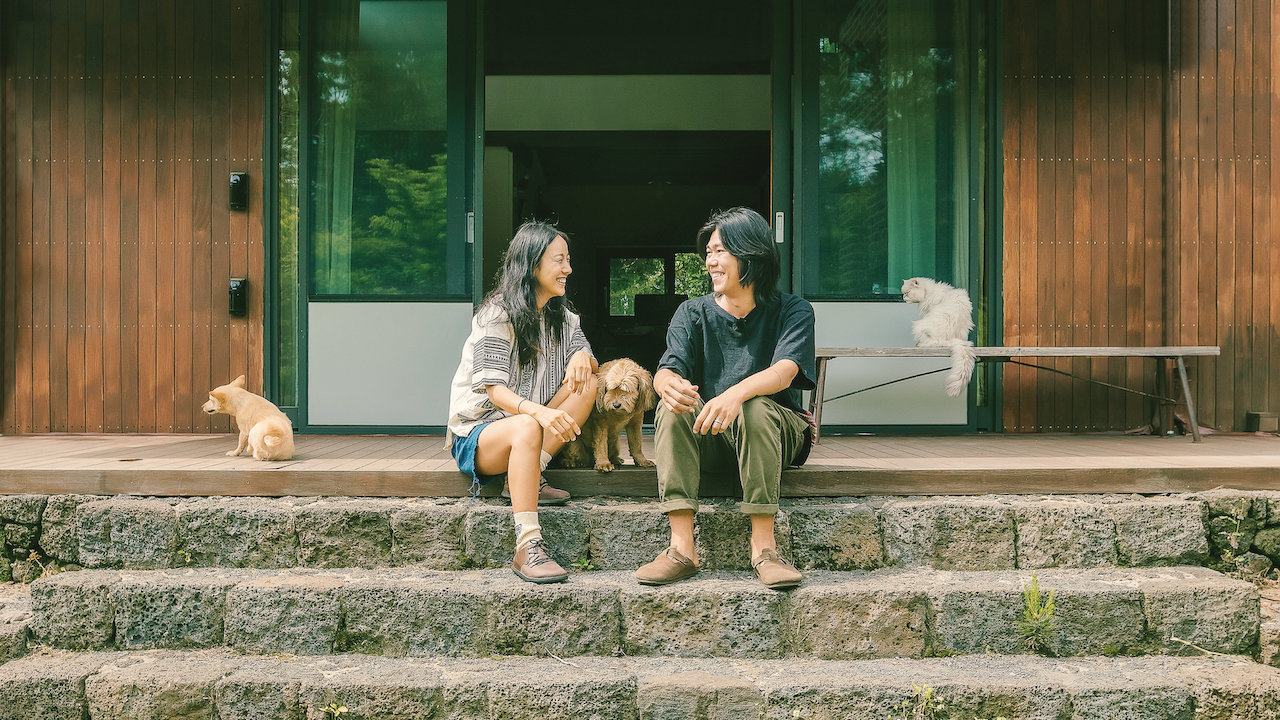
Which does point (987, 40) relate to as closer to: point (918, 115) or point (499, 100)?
point (918, 115)

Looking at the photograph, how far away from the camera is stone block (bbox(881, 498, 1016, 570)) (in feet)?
9.02

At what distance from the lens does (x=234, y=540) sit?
2771mm

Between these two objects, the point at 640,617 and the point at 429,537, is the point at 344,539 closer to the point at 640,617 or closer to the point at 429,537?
the point at 429,537

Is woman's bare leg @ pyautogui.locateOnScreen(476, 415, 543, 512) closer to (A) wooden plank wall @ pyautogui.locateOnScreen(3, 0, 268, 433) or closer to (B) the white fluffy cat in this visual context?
(B) the white fluffy cat

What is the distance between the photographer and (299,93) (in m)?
4.63

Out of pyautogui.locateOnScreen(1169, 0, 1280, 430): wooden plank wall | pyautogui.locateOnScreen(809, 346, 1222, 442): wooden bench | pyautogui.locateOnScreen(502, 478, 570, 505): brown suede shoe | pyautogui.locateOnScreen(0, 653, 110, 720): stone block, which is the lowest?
pyautogui.locateOnScreen(0, 653, 110, 720): stone block

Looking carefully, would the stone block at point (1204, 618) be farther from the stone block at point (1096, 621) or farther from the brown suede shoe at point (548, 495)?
the brown suede shoe at point (548, 495)

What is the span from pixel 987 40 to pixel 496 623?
4472 millimetres

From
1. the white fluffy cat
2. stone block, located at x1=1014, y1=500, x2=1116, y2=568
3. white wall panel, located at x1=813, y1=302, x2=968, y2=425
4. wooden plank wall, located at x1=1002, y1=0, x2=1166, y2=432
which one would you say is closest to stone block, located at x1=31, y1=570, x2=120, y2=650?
stone block, located at x1=1014, y1=500, x2=1116, y2=568

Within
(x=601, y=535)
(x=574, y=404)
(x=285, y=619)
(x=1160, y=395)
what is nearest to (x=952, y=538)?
(x=601, y=535)

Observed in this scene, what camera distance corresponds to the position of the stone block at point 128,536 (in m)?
2.77

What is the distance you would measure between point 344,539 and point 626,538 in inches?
40.2

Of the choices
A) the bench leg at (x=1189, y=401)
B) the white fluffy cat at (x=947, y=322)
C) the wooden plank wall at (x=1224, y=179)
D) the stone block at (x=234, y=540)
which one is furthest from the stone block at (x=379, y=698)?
the wooden plank wall at (x=1224, y=179)

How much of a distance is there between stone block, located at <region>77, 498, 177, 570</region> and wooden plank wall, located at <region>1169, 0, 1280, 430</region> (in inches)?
210
